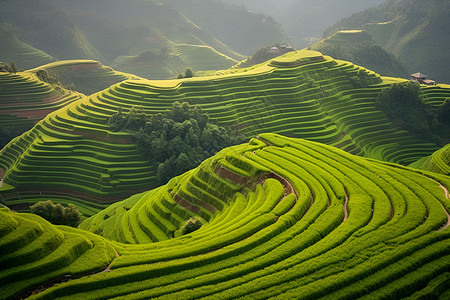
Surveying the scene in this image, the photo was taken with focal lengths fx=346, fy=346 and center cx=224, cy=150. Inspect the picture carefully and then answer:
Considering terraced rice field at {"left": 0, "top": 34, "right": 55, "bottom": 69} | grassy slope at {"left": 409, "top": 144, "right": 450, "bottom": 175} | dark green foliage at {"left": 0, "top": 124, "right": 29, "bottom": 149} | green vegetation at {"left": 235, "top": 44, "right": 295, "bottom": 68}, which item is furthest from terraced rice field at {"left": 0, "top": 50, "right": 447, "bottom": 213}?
terraced rice field at {"left": 0, "top": 34, "right": 55, "bottom": 69}

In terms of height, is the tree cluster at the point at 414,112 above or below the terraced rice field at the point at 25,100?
above

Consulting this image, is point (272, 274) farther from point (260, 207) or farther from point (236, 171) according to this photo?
point (236, 171)

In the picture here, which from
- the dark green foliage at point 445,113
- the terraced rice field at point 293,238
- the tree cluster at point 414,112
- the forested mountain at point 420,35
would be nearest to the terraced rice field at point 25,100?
the terraced rice field at point 293,238

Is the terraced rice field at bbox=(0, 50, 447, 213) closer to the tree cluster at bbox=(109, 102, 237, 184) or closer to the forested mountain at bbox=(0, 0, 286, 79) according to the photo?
the tree cluster at bbox=(109, 102, 237, 184)

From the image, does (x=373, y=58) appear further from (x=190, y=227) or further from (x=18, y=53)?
(x=18, y=53)

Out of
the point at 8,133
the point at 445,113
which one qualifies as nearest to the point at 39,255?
A: the point at 8,133

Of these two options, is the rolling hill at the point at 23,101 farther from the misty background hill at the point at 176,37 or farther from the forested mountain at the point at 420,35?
the forested mountain at the point at 420,35
